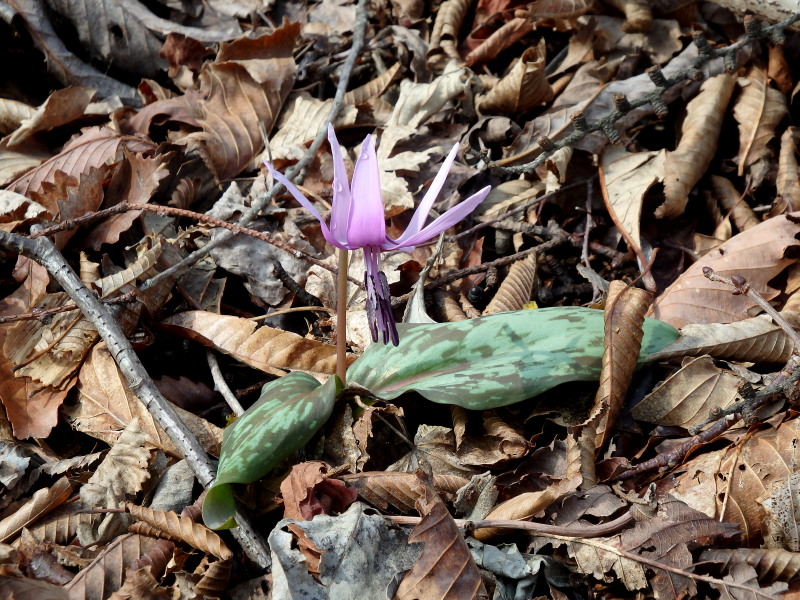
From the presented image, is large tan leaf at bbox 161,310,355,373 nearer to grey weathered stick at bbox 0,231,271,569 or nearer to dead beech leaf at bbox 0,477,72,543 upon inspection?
grey weathered stick at bbox 0,231,271,569

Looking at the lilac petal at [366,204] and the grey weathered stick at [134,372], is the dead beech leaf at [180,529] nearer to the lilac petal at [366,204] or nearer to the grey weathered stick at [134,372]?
the grey weathered stick at [134,372]

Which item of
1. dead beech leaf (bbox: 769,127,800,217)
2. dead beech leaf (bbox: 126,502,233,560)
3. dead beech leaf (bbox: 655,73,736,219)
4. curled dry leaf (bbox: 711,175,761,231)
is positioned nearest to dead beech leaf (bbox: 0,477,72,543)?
dead beech leaf (bbox: 126,502,233,560)

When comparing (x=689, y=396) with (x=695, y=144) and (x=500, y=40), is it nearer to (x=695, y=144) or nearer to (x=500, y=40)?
(x=695, y=144)

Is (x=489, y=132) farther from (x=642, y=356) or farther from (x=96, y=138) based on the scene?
(x=96, y=138)

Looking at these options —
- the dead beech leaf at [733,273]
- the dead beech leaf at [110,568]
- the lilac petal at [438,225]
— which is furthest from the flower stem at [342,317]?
the dead beech leaf at [733,273]

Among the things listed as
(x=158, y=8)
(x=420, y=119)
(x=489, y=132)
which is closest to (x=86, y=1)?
(x=158, y=8)

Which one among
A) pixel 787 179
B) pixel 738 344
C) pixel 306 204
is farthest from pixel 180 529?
pixel 787 179

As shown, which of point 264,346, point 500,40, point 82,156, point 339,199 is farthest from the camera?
point 500,40
